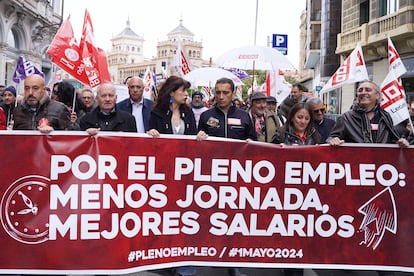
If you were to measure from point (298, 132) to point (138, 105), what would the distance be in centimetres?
232

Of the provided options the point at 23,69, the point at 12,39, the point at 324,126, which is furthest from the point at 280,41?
the point at 12,39

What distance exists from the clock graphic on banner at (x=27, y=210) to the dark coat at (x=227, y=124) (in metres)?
1.77

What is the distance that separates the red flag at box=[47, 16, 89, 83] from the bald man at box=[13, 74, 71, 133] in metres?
2.92

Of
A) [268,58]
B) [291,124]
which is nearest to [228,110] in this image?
[291,124]

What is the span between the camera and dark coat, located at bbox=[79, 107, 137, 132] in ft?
16.1

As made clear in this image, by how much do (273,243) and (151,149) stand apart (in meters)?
1.33

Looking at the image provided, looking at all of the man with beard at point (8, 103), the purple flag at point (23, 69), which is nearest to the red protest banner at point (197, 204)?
the man with beard at point (8, 103)

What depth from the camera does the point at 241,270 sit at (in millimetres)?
5309

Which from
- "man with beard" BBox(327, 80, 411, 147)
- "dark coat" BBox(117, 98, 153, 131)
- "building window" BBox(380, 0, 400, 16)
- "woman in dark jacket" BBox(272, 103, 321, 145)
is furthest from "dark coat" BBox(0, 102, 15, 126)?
"building window" BBox(380, 0, 400, 16)

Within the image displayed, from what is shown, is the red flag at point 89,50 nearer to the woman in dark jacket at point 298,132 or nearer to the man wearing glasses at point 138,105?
the man wearing glasses at point 138,105

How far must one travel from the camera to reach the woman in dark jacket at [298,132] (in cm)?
510

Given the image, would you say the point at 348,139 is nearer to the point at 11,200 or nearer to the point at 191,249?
the point at 191,249

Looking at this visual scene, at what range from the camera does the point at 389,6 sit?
21.9 meters

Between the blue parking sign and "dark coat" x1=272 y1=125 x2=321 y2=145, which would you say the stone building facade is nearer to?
the blue parking sign
